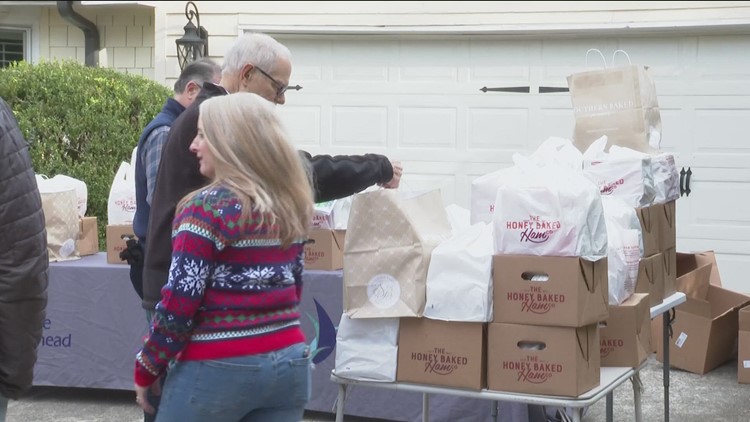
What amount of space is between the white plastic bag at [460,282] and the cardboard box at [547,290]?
47mm

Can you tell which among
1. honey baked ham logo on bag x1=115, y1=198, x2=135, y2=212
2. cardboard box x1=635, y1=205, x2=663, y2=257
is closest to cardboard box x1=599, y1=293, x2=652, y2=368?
cardboard box x1=635, y1=205, x2=663, y2=257

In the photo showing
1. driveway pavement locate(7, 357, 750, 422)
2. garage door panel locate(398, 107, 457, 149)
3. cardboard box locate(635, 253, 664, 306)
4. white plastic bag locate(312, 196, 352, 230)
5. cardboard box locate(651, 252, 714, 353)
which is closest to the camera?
cardboard box locate(635, 253, 664, 306)

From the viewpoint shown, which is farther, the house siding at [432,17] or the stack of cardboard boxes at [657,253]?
the house siding at [432,17]

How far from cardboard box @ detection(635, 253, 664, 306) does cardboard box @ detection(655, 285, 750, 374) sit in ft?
7.03

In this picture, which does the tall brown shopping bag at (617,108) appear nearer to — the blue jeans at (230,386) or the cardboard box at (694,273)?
the cardboard box at (694,273)

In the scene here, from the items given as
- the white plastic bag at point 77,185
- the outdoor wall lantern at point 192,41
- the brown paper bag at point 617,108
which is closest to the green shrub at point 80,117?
the outdoor wall lantern at point 192,41

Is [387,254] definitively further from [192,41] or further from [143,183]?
[192,41]

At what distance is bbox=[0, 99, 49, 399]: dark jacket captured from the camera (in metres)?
3.17

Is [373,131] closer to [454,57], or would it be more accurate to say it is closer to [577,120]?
[454,57]

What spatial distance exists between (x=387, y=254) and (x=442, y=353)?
415 mm

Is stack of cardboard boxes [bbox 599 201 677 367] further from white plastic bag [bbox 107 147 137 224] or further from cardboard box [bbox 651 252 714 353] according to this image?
white plastic bag [bbox 107 147 137 224]

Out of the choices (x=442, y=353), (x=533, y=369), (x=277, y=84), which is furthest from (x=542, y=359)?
(x=277, y=84)

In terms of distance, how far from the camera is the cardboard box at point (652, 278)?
479 cm

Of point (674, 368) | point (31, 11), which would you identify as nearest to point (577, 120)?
point (674, 368)
